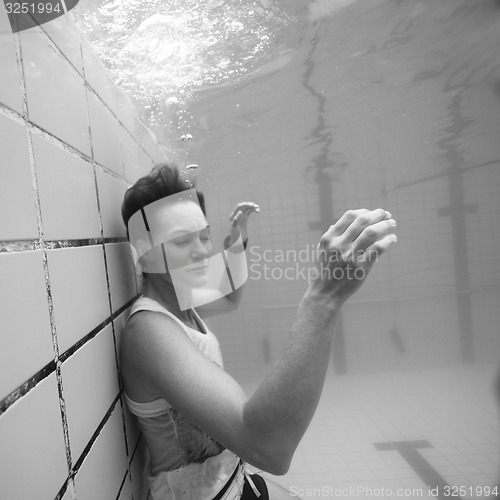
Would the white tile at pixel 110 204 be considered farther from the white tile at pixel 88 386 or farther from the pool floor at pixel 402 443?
the pool floor at pixel 402 443

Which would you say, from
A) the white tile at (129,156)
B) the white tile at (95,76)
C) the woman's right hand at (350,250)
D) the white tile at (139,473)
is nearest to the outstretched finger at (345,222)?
the woman's right hand at (350,250)

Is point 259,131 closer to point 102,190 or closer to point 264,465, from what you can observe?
point 102,190

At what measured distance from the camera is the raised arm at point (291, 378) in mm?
941

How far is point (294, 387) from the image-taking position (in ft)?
3.06

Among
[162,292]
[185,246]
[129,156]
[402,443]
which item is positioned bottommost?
[402,443]

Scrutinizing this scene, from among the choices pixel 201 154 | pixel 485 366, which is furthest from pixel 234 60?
pixel 485 366

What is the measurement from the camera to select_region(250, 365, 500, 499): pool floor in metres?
4.85

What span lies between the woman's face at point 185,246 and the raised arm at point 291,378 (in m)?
0.63

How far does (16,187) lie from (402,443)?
7.14 meters

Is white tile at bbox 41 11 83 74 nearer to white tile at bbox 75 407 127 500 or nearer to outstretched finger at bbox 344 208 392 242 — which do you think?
outstretched finger at bbox 344 208 392 242

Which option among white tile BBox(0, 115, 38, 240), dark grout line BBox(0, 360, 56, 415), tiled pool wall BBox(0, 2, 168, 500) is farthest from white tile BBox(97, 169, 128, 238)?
dark grout line BBox(0, 360, 56, 415)

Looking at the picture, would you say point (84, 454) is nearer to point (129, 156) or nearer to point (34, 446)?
point (34, 446)

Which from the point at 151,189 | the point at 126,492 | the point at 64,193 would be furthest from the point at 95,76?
the point at 126,492

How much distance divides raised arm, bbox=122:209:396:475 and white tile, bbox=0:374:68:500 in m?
0.36
